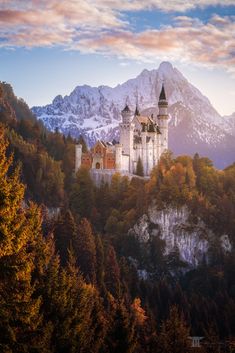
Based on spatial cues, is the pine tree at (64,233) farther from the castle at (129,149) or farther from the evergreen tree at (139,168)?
the evergreen tree at (139,168)

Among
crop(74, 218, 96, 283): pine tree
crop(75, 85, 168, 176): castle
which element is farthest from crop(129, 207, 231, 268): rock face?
crop(74, 218, 96, 283): pine tree

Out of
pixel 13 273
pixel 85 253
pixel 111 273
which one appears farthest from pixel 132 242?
pixel 13 273

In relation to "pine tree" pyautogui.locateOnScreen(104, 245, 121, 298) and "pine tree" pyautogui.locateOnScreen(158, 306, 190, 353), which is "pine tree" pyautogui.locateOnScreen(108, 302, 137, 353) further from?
"pine tree" pyautogui.locateOnScreen(104, 245, 121, 298)

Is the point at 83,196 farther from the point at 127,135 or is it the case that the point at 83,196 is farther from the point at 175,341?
the point at 175,341

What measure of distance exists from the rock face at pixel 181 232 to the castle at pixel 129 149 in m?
9.41

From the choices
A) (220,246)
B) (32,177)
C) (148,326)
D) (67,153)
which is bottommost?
(148,326)

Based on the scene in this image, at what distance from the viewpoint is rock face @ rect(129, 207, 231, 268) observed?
329ft

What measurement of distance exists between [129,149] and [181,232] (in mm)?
16666

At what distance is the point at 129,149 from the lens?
10431cm

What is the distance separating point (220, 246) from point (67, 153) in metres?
31.0

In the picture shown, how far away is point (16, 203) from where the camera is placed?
21391 mm

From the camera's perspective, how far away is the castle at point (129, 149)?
10294 cm

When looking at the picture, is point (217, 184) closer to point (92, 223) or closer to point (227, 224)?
point (227, 224)

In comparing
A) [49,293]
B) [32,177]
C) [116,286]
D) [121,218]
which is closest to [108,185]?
[121,218]
